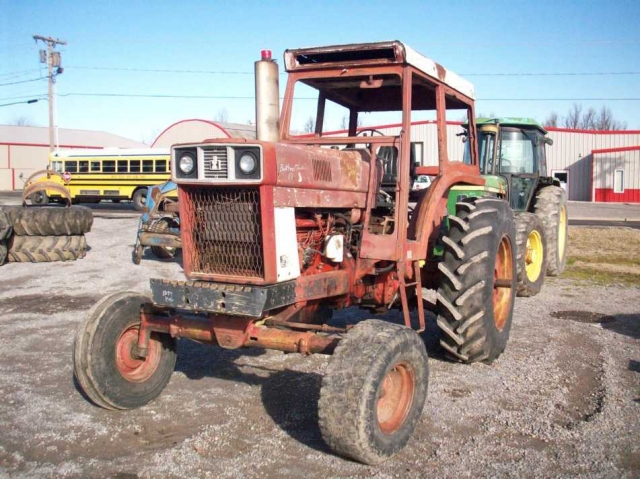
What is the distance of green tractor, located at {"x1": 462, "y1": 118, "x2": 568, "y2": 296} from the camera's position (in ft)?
33.2

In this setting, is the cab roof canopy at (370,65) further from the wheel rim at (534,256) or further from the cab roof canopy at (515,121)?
the cab roof canopy at (515,121)

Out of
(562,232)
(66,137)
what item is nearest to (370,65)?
(562,232)

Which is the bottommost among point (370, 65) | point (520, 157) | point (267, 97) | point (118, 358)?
point (118, 358)

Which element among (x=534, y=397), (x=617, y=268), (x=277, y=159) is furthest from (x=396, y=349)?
(x=617, y=268)

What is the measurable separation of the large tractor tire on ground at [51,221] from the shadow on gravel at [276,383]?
6582mm

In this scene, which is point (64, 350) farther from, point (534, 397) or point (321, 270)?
point (534, 397)

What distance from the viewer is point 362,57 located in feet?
16.6

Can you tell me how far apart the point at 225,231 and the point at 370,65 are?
1.85 m

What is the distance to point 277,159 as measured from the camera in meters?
4.00

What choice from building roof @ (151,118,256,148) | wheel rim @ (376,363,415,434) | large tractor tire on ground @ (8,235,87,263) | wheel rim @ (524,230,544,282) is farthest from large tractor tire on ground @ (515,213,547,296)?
building roof @ (151,118,256,148)

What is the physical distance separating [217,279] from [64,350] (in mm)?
2823

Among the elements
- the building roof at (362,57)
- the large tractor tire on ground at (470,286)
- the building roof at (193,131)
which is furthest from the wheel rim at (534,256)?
the building roof at (193,131)

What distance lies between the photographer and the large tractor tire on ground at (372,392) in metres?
3.54

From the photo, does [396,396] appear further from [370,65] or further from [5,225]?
[5,225]
